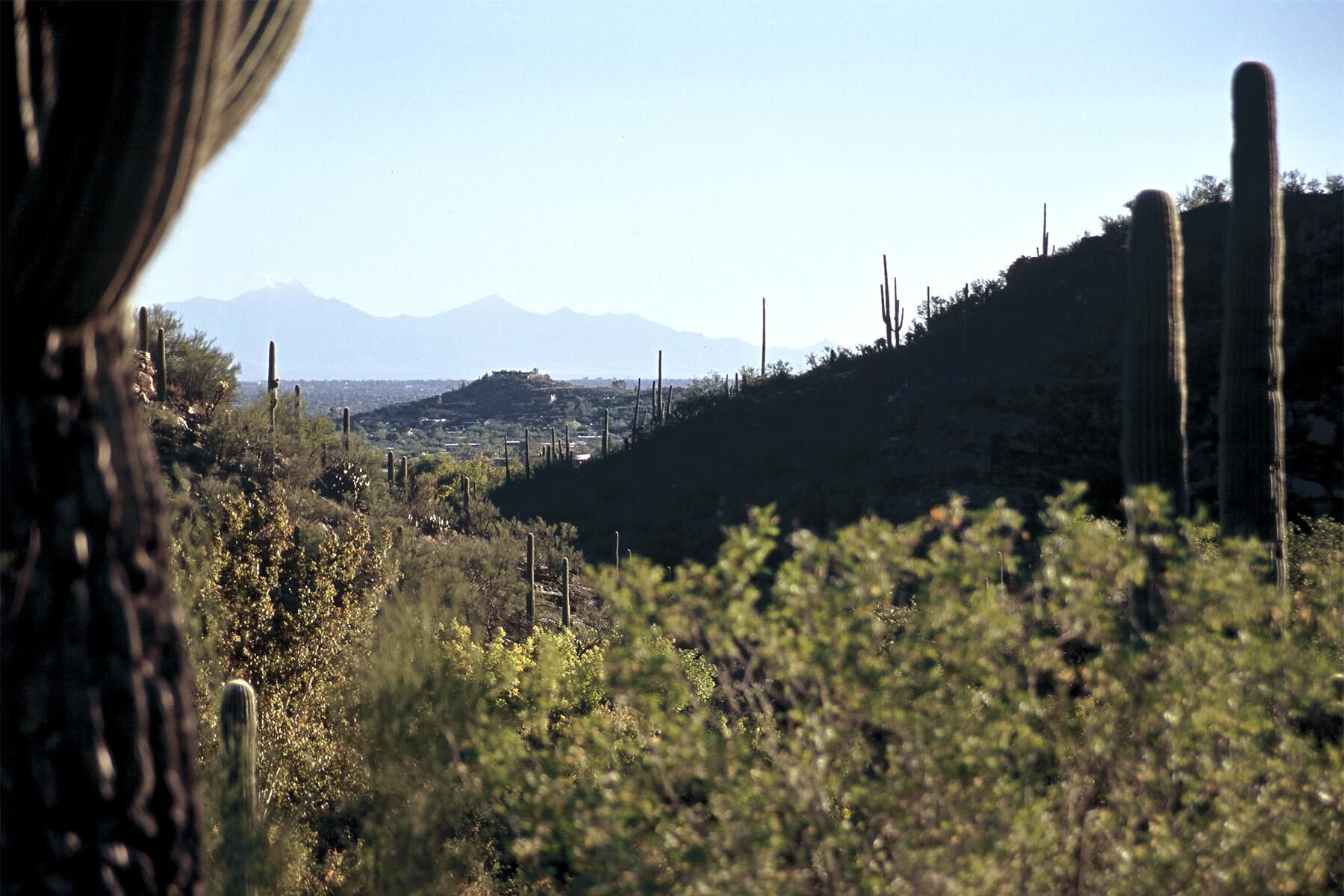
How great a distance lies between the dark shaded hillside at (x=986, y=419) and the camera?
90.0 ft

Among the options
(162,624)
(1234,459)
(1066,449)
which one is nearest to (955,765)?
(162,624)

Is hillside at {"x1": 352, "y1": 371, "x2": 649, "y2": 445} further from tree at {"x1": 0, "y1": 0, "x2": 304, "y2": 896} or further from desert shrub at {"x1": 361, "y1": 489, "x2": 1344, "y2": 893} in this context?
tree at {"x1": 0, "y1": 0, "x2": 304, "y2": 896}

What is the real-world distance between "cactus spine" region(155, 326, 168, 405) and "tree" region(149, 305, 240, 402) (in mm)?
676

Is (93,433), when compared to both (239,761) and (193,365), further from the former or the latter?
(193,365)

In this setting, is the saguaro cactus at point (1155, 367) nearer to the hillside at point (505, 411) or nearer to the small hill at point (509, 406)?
the hillside at point (505, 411)

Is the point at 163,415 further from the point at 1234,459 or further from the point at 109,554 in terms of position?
the point at 109,554

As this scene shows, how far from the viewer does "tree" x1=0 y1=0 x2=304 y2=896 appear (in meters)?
3.12

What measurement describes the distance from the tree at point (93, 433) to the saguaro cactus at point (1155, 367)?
8516 mm

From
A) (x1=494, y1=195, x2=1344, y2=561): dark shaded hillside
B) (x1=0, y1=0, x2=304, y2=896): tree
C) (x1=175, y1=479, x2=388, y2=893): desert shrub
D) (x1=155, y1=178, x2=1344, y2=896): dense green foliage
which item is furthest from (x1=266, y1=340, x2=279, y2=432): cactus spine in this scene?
(x1=0, y1=0, x2=304, y2=896): tree

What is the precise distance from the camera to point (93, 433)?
3363 millimetres

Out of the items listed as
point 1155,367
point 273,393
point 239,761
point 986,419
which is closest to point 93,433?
point 239,761

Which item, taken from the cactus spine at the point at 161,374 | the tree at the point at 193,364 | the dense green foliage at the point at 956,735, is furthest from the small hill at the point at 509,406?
the dense green foliage at the point at 956,735

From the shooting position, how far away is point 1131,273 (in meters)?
11.1

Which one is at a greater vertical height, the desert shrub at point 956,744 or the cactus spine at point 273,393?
the cactus spine at point 273,393
